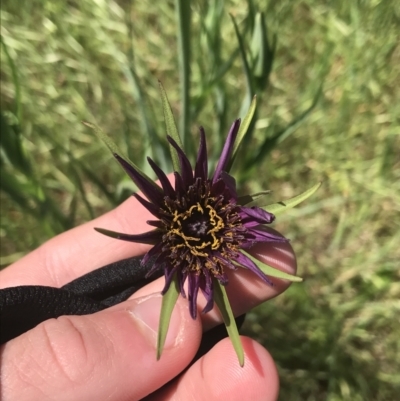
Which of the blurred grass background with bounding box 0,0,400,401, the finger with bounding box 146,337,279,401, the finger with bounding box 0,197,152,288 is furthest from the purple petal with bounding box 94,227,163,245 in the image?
the blurred grass background with bounding box 0,0,400,401

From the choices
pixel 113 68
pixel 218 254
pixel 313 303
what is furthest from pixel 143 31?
pixel 218 254

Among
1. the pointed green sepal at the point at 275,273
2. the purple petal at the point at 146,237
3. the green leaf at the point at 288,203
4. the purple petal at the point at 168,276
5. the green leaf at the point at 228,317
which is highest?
the green leaf at the point at 288,203

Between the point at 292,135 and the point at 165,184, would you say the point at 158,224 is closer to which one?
the point at 165,184

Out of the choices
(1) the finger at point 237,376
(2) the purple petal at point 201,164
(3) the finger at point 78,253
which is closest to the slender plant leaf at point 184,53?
(3) the finger at point 78,253

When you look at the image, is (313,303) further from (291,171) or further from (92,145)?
(92,145)

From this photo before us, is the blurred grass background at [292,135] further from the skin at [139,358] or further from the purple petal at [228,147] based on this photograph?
the purple petal at [228,147]

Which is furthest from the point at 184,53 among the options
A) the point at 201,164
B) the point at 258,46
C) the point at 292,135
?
the point at 292,135

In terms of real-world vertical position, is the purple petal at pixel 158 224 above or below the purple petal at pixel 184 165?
below

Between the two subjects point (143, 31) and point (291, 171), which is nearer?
point (291, 171)
